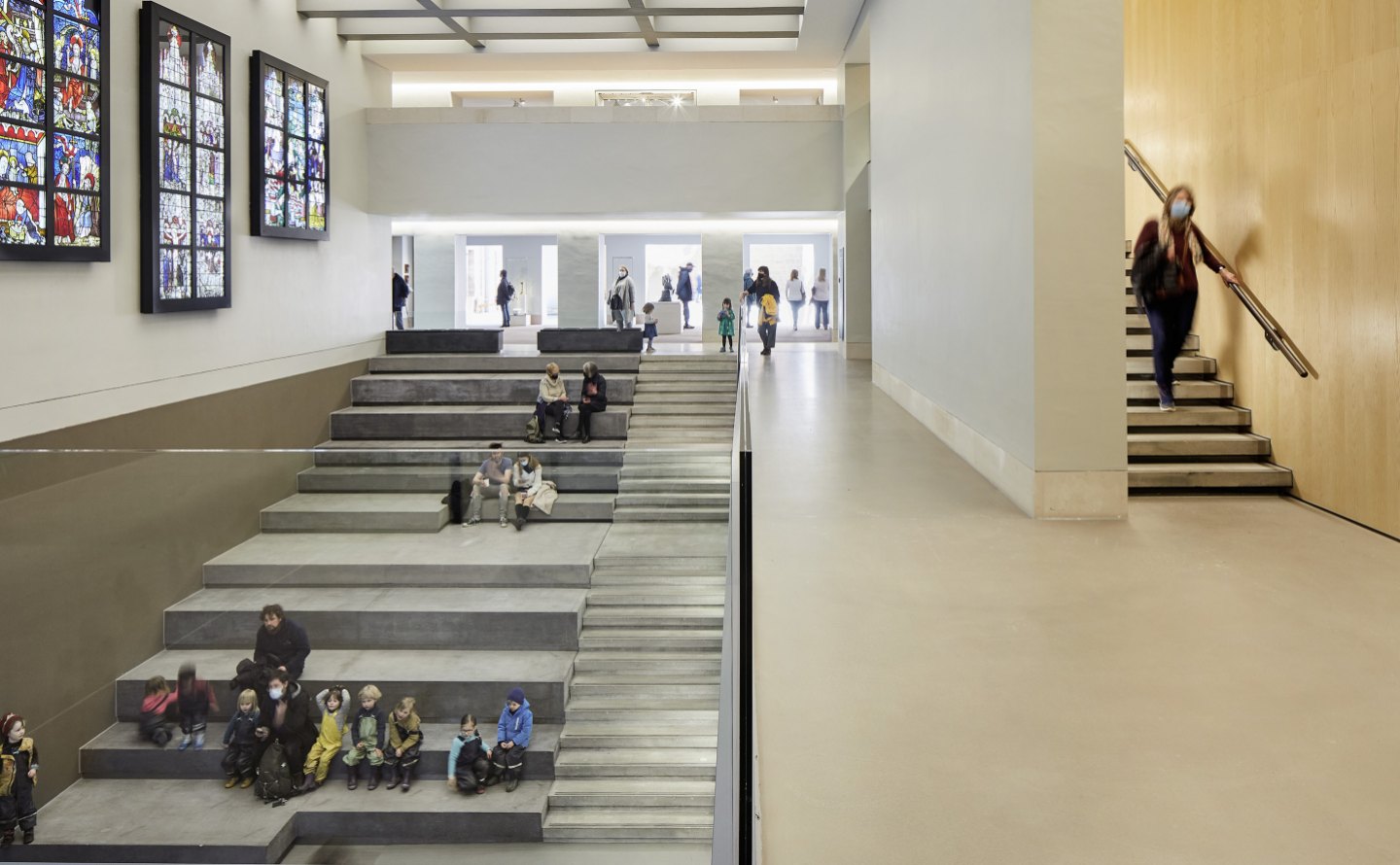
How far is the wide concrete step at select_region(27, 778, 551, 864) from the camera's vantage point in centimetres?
547

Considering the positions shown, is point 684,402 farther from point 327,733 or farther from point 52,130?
point 327,733

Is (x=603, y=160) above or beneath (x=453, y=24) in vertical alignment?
beneath

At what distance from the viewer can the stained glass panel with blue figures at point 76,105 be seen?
11352 millimetres

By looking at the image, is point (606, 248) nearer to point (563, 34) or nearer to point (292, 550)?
point (563, 34)

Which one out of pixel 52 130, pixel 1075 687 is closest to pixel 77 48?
pixel 52 130

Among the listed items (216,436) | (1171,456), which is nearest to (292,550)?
(1171,456)

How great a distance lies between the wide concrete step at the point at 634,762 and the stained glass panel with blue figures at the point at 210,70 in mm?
11853

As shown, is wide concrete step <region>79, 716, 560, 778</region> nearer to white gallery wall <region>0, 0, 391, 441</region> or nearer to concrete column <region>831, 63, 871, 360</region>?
white gallery wall <region>0, 0, 391, 441</region>

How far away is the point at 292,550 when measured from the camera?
19.0 feet

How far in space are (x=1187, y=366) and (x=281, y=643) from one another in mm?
7805

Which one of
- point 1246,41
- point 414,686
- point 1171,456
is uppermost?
point 1246,41

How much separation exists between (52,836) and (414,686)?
219cm

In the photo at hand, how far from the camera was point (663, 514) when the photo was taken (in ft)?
19.1

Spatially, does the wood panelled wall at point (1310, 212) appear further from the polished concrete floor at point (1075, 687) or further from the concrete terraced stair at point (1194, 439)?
the polished concrete floor at point (1075, 687)
